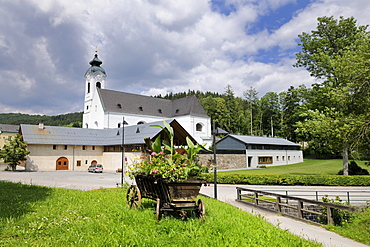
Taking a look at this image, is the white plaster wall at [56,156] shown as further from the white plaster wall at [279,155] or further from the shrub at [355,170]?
the shrub at [355,170]

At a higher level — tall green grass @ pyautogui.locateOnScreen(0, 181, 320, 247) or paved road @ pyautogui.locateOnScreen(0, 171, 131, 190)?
tall green grass @ pyautogui.locateOnScreen(0, 181, 320, 247)

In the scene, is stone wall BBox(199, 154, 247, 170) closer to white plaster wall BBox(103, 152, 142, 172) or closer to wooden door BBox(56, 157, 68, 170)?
white plaster wall BBox(103, 152, 142, 172)

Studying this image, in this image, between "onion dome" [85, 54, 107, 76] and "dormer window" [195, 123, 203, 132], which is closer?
"dormer window" [195, 123, 203, 132]

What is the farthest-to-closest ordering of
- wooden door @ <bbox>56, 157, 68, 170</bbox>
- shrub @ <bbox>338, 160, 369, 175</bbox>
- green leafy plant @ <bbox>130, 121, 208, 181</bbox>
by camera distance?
1. wooden door @ <bbox>56, 157, 68, 170</bbox>
2. shrub @ <bbox>338, 160, 369, 175</bbox>
3. green leafy plant @ <bbox>130, 121, 208, 181</bbox>

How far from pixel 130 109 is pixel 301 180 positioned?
40383 millimetres

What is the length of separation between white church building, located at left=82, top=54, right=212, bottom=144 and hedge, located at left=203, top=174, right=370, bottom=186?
3282cm

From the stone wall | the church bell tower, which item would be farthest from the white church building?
the stone wall

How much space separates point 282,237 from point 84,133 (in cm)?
4224

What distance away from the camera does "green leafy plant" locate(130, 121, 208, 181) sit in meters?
6.13

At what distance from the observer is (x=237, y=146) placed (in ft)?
139

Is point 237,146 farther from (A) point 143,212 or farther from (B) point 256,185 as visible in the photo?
(A) point 143,212

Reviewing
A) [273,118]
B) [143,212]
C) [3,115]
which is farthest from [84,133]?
[3,115]

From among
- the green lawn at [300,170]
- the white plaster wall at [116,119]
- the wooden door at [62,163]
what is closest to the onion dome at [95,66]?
the white plaster wall at [116,119]

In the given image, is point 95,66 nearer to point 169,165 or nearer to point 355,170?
point 355,170
